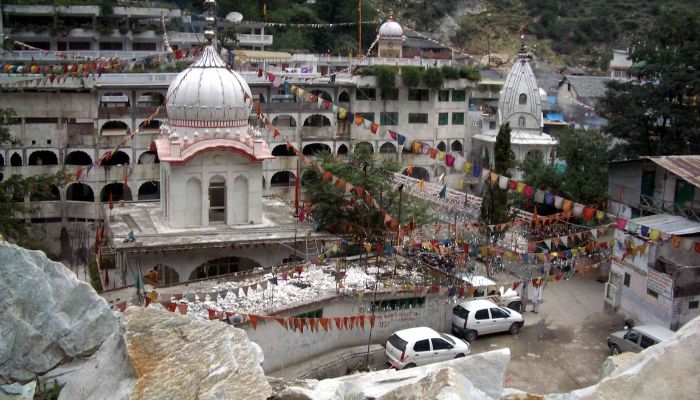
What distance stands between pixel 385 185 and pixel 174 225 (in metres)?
7.88

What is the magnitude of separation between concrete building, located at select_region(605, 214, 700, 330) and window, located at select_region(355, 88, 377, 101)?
24165 millimetres

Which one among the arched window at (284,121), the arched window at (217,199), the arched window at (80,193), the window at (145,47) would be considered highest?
the window at (145,47)

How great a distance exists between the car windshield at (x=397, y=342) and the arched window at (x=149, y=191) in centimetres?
2432

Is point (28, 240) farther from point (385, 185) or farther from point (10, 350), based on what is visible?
point (10, 350)

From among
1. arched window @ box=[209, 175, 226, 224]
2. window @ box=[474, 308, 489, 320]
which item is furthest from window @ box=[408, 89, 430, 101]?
window @ box=[474, 308, 489, 320]

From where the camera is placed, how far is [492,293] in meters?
23.7

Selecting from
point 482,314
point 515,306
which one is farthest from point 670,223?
point 482,314

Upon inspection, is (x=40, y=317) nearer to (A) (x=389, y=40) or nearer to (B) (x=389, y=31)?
(B) (x=389, y=31)

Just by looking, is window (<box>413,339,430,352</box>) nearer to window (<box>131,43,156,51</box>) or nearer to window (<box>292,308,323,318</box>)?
window (<box>292,308,323,318</box>)

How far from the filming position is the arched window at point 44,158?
40.9m

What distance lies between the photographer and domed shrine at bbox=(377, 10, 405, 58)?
172 feet

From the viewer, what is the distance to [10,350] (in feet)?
37.9

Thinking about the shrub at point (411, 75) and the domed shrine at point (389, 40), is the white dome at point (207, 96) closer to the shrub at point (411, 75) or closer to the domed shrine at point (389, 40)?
the shrub at point (411, 75)

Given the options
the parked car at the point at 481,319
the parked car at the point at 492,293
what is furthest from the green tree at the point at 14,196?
the parked car at the point at 492,293
